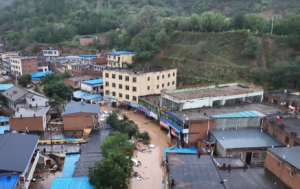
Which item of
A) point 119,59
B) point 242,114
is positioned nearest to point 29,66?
point 119,59

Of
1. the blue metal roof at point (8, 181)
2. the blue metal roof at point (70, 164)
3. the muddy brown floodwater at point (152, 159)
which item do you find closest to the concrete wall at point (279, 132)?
the muddy brown floodwater at point (152, 159)

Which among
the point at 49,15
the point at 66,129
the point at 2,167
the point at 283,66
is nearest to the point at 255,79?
the point at 283,66

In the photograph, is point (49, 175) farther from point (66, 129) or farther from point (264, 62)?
point (264, 62)

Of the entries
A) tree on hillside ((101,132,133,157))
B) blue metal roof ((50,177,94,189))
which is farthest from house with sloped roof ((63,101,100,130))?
blue metal roof ((50,177,94,189))

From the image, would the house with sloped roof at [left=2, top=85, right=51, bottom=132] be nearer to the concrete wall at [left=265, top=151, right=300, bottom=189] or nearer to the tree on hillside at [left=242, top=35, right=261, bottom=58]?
the concrete wall at [left=265, top=151, right=300, bottom=189]

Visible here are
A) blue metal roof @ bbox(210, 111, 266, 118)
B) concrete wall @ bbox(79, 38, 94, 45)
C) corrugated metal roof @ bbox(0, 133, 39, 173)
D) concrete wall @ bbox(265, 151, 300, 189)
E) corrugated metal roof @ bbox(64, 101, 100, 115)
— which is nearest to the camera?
concrete wall @ bbox(265, 151, 300, 189)

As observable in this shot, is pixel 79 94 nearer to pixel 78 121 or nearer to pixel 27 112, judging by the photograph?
pixel 27 112
